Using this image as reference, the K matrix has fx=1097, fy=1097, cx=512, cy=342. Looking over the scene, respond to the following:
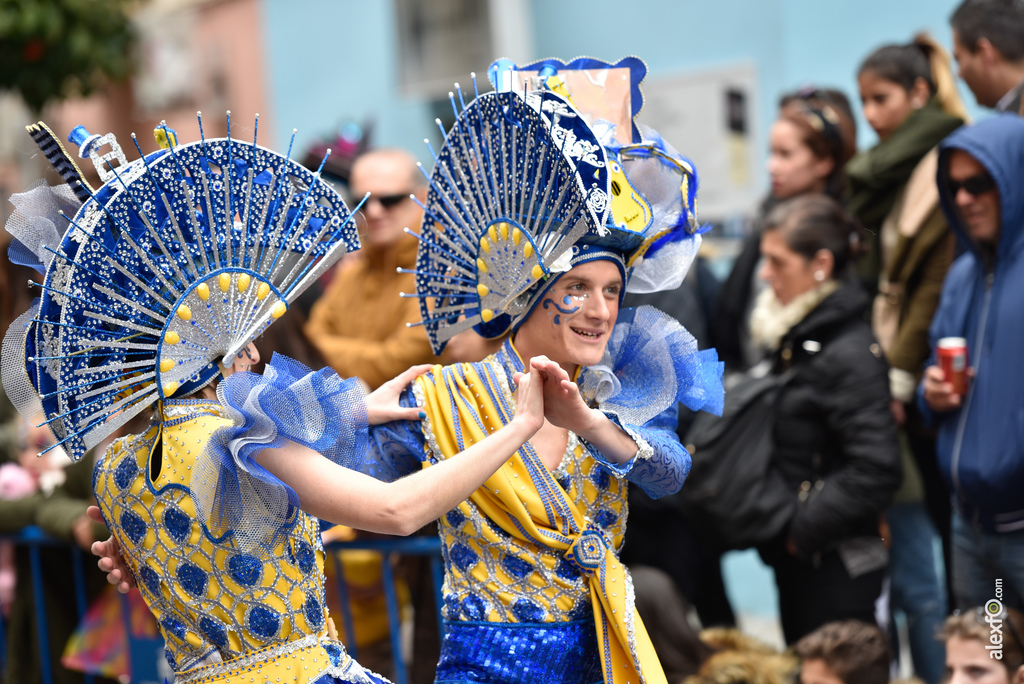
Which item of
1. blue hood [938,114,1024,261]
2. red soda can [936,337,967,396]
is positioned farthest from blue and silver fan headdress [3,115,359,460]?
blue hood [938,114,1024,261]

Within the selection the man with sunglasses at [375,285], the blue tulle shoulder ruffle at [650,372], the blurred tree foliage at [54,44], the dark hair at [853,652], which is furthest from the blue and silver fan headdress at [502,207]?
the blurred tree foliage at [54,44]

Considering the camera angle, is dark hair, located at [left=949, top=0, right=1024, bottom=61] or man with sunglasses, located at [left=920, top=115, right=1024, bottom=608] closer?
man with sunglasses, located at [left=920, top=115, right=1024, bottom=608]

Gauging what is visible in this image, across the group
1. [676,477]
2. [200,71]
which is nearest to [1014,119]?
[676,477]

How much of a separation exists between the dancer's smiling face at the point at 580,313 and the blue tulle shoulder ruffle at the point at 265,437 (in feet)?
1.53

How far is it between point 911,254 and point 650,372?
2002mm

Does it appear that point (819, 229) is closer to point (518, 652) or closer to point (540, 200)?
point (540, 200)

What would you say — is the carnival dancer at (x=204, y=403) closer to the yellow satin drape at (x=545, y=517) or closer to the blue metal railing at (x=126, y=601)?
the yellow satin drape at (x=545, y=517)

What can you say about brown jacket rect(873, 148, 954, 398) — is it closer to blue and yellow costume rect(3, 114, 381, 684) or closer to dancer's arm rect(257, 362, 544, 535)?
dancer's arm rect(257, 362, 544, 535)

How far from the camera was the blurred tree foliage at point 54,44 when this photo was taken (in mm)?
7043

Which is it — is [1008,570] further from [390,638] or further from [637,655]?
[390,638]

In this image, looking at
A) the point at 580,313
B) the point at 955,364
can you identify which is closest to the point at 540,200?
the point at 580,313

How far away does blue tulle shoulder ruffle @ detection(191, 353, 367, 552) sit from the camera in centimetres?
198

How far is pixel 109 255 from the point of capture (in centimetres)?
204

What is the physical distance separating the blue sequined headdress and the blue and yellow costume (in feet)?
1.29
